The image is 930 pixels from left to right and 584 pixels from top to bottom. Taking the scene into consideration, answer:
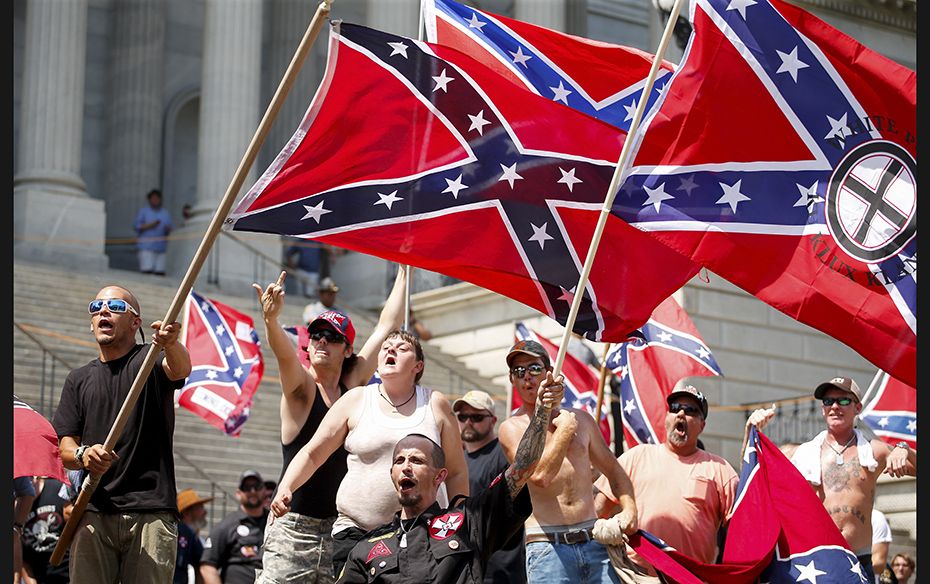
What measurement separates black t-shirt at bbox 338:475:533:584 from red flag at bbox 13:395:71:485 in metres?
1.85

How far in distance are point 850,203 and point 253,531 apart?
5.75 m

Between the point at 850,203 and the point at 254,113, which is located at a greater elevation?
the point at 850,203

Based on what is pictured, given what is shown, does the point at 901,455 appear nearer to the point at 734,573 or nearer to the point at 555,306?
the point at 734,573

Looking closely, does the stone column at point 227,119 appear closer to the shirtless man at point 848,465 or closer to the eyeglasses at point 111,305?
the shirtless man at point 848,465

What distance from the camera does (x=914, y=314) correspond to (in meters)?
8.95

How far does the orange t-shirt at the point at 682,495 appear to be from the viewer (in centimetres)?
1038

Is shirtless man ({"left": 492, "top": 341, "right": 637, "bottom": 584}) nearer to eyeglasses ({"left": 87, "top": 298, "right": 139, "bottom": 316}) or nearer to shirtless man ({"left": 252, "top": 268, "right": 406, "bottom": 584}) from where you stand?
shirtless man ({"left": 252, "top": 268, "right": 406, "bottom": 584})

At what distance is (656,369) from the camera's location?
14.3 metres

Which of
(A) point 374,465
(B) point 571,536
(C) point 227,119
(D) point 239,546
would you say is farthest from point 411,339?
(C) point 227,119

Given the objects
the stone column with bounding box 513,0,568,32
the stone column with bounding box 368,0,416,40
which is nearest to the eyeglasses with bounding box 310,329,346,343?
the stone column with bounding box 368,0,416,40

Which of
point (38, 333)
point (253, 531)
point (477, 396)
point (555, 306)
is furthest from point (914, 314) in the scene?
point (38, 333)

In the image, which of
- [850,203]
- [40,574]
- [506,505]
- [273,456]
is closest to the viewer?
[506,505]

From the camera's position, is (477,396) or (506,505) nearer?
(506,505)

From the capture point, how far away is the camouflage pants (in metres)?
9.38
